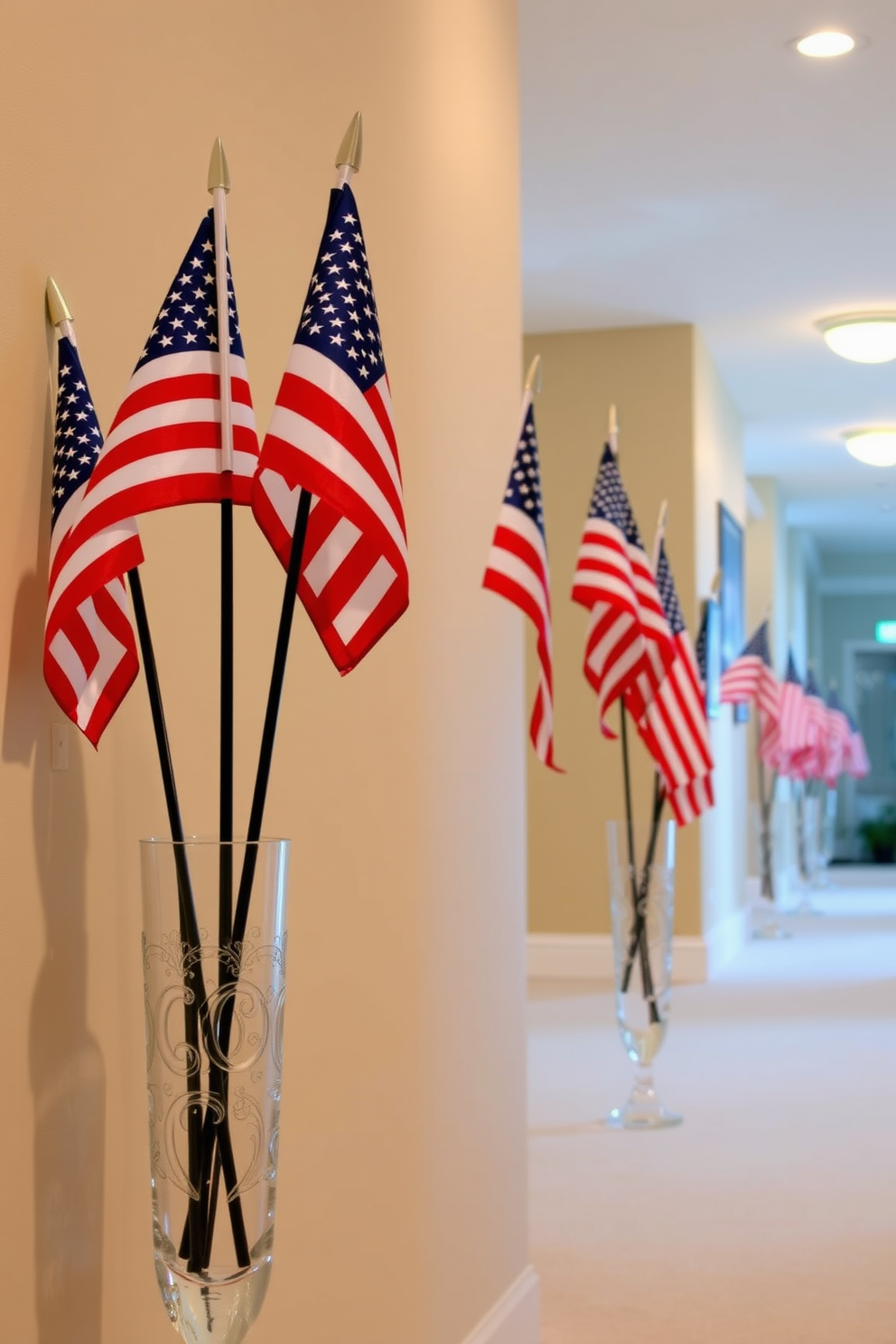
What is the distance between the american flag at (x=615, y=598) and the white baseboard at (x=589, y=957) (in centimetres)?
336

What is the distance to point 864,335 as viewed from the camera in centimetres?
771

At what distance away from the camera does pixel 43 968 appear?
164 centimetres

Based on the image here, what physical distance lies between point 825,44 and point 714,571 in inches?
165

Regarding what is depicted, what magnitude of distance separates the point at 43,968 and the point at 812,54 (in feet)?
13.4

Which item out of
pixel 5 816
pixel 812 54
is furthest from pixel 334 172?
pixel 812 54

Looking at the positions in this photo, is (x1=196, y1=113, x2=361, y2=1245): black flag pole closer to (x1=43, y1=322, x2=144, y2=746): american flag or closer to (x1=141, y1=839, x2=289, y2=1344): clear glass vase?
(x1=141, y1=839, x2=289, y2=1344): clear glass vase

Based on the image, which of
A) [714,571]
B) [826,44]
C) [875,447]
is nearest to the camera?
[826,44]

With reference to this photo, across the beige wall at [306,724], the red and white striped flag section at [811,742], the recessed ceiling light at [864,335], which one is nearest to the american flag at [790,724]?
the red and white striped flag section at [811,742]

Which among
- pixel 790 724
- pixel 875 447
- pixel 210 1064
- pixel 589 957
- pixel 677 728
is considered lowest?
pixel 589 957

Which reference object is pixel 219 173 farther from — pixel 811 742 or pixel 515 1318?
pixel 811 742

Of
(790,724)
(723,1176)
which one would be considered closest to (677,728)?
(723,1176)

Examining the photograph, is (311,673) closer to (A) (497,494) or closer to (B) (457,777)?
(B) (457,777)

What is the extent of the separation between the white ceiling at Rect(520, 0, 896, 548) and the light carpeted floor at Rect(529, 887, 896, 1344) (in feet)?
10.7

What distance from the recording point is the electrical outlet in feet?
5.46
